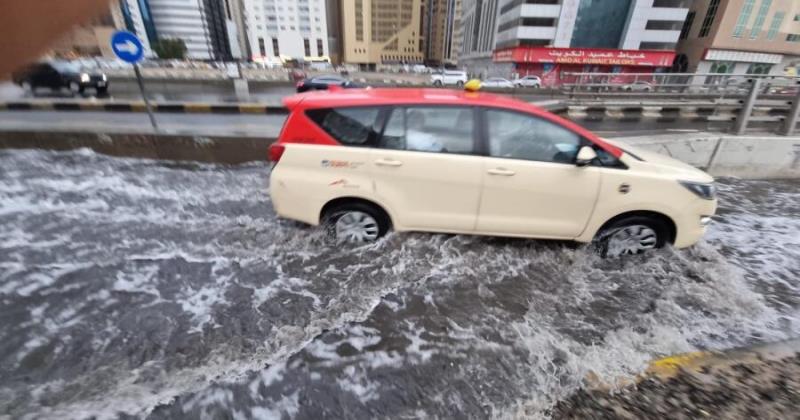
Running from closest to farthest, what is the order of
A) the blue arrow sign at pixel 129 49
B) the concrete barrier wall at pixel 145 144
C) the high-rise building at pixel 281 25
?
the blue arrow sign at pixel 129 49 < the concrete barrier wall at pixel 145 144 < the high-rise building at pixel 281 25

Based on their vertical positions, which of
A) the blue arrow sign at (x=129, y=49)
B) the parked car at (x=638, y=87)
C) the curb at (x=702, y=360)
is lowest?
the curb at (x=702, y=360)

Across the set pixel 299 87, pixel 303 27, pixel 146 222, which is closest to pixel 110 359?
pixel 146 222

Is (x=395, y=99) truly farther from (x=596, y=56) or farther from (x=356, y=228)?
(x=596, y=56)

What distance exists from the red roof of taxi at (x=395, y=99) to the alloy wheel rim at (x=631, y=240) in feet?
5.05

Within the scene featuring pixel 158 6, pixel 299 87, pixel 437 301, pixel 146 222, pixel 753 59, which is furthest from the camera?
pixel 158 6

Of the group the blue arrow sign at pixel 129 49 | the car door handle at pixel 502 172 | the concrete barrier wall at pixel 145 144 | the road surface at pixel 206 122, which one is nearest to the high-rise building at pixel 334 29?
the road surface at pixel 206 122

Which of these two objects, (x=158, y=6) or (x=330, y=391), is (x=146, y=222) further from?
(x=158, y=6)

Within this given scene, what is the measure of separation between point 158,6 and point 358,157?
115 meters

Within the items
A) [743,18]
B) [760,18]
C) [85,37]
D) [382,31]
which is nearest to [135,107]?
[85,37]

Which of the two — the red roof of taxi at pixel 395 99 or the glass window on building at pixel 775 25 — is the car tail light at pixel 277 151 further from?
the glass window on building at pixel 775 25

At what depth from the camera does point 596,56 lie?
43.2m

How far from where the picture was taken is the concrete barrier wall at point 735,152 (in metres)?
6.64

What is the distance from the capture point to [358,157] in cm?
346

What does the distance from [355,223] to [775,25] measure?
6102 centimetres
